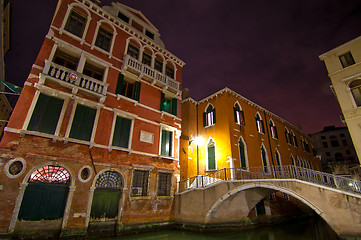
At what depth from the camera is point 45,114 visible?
25.8 ft

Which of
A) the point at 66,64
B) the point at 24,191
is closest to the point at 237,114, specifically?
the point at 66,64

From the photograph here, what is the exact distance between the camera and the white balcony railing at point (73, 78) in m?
8.12

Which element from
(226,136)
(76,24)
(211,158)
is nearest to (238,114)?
(226,136)

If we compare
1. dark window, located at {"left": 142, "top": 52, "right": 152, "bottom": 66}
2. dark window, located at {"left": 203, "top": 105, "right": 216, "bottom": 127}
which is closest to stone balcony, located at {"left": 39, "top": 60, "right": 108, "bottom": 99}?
dark window, located at {"left": 142, "top": 52, "right": 152, "bottom": 66}

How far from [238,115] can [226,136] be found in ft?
8.91

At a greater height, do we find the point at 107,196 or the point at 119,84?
the point at 119,84

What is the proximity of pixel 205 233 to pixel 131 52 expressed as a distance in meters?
12.6

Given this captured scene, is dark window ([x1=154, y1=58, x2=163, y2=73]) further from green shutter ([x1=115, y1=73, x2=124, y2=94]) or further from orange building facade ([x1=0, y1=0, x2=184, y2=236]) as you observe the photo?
green shutter ([x1=115, y1=73, x2=124, y2=94])

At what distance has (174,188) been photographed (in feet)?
37.1

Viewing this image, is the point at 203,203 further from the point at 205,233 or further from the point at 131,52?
the point at 131,52

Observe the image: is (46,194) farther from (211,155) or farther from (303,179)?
(303,179)

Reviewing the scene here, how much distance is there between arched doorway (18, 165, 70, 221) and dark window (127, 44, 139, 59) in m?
8.49

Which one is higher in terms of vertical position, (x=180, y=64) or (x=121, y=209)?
(x=180, y=64)

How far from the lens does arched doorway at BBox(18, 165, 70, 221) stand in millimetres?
6770
